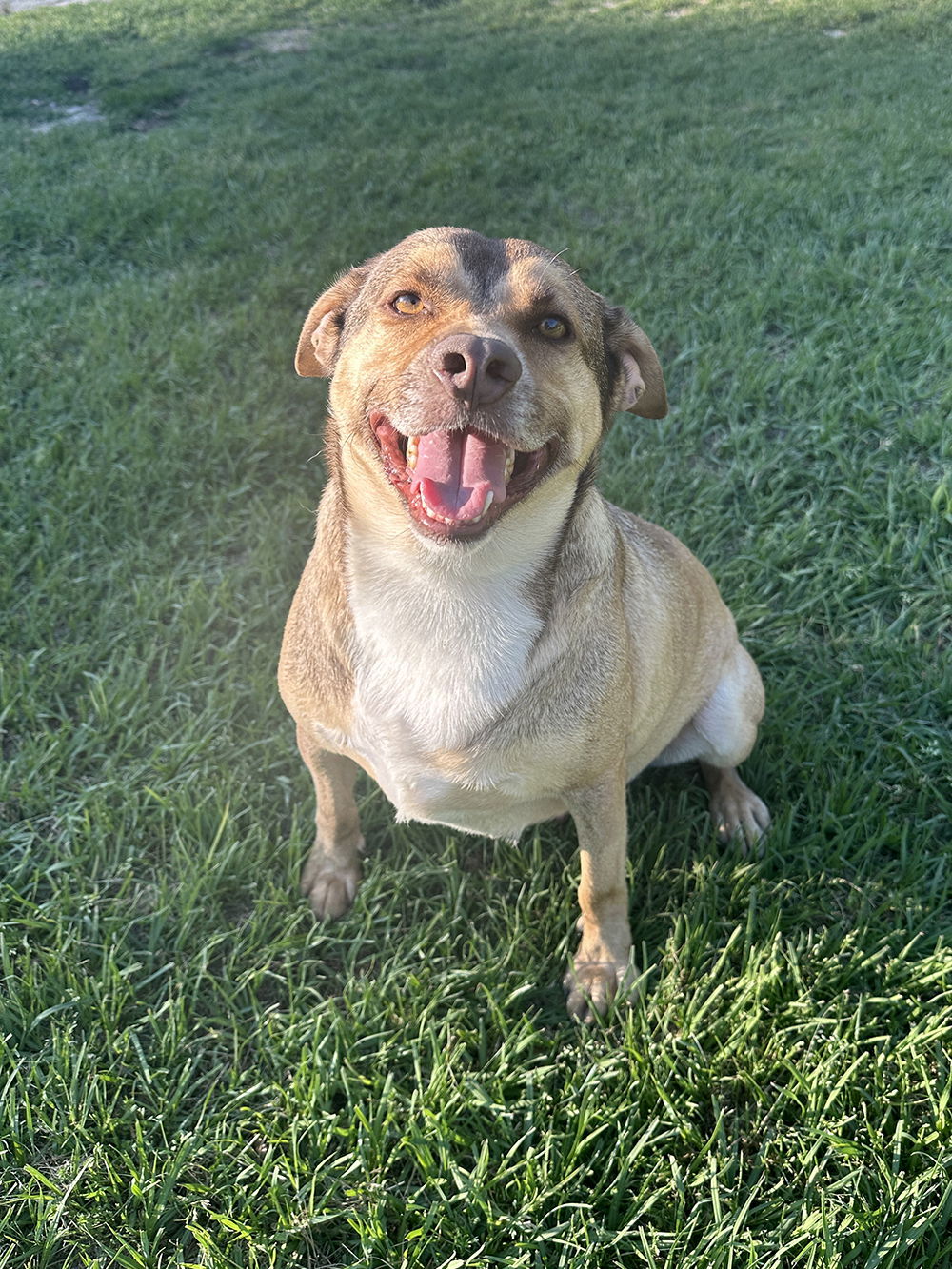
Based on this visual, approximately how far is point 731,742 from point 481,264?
1.78m

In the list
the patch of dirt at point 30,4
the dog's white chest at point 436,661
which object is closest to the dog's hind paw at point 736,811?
the dog's white chest at point 436,661

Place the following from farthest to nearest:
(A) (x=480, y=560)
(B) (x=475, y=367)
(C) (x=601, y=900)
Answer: (C) (x=601, y=900) → (A) (x=480, y=560) → (B) (x=475, y=367)

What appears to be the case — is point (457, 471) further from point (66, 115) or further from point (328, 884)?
point (66, 115)

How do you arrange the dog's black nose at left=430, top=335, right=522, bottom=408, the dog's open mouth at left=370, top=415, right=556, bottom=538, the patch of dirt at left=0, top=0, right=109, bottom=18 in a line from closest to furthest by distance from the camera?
the dog's black nose at left=430, top=335, right=522, bottom=408 → the dog's open mouth at left=370, top=415, right=556, bottom=538 → the patch of dirt at left=0, top=0, right=109, bottom=18

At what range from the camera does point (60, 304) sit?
5.65 m

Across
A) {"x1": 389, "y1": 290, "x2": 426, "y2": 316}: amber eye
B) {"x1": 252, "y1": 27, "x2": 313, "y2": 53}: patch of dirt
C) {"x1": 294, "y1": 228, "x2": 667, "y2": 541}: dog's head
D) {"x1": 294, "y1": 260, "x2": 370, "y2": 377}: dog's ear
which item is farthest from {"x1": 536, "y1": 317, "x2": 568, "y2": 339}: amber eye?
{"x1": 252, "y1": 27, "x2": 313, "y2": 53}: patch of dirt

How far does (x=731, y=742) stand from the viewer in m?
3.02

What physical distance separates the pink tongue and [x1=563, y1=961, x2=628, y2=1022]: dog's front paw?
4.93 ft

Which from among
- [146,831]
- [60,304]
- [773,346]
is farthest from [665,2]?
[146,831]

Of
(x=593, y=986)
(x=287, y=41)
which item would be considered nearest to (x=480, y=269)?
(x=593, y=986)

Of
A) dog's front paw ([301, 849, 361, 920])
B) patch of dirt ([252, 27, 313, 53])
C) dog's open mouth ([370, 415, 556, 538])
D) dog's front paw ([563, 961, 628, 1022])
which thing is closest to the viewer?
dog's open mouth ([370, 415, 556, 538])

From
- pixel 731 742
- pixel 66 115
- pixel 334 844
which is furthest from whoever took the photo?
pixel 66 115

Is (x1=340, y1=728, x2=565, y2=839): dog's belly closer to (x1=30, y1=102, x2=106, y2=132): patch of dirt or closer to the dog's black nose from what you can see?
the dog's black nose

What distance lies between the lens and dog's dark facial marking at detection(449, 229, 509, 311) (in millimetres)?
2160
